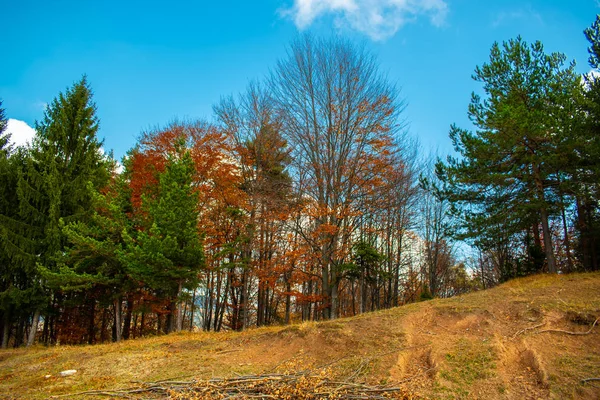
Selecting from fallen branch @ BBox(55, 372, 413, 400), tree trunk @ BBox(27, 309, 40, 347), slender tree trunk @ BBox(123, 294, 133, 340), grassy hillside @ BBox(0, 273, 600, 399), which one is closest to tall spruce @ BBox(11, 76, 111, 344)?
tree trunk @ BBox(27, 309, 40, 347)

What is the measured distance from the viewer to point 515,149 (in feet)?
43.4

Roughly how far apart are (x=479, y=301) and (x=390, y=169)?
21.9 ft

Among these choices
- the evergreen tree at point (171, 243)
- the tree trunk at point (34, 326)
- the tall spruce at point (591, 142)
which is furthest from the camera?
the tree trunk at point (34, 326)

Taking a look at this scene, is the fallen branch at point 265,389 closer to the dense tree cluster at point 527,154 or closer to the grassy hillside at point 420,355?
the grassy hillside at point 420,355

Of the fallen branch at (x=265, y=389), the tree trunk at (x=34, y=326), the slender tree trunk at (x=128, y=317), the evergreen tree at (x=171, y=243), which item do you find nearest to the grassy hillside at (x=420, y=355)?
the fallen branch at (x=265, y=389)

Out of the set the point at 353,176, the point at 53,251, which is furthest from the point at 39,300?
the point at 353,176

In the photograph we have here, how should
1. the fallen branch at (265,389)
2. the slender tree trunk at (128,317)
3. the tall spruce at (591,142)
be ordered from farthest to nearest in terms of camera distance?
the slender tree trunk at (128,317) < the tall spruce at (591,142) < the fallen branch at (265,389)

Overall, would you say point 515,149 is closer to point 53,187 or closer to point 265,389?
point 265,389

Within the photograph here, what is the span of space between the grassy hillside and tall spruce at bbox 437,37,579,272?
3.95 metres

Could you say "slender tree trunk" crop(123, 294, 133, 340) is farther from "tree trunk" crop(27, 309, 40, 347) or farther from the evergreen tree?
the evergreen tree

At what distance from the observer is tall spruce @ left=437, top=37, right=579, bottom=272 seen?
480 inches

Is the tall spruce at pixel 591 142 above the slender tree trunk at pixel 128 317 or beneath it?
above

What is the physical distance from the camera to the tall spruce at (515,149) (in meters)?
12.2

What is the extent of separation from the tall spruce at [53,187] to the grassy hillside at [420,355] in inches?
284
